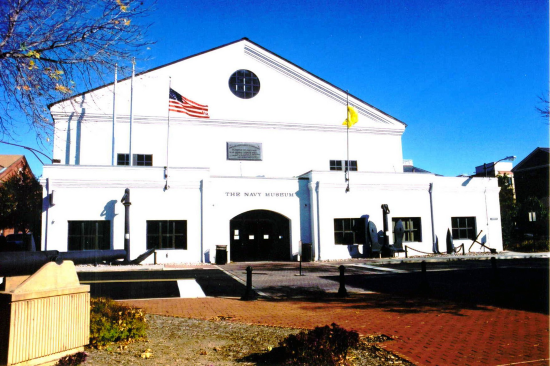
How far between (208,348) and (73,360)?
187cm

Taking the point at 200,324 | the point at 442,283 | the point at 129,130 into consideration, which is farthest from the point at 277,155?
the point at 200,324

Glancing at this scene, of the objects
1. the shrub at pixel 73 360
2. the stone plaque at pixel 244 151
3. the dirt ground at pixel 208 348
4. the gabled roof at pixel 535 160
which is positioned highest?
the gabled roof at pixel 535 160

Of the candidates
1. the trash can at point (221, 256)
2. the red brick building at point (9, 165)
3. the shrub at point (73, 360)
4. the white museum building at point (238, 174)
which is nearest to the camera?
the shrub at point (73, 360)

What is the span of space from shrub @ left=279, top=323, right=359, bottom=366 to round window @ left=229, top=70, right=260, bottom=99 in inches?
865

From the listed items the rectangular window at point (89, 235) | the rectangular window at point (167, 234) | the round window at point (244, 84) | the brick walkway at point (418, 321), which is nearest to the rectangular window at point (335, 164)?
the round window at point (244, 84)

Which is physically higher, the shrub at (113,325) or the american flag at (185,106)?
the american flag at (185,106)

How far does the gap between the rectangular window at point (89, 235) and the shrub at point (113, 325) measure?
14318 millimetres

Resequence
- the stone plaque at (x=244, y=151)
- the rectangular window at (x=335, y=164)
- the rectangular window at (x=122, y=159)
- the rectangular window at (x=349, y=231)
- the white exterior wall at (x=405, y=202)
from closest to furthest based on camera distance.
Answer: the white exterior wall at (x=405, y=202) → the rectangular window at (x=349, y=231) → the rectangular window at (x=122, y=159) → the stone plaque at (x=244, y=151) → the rectangular window at (x=335, y=164)

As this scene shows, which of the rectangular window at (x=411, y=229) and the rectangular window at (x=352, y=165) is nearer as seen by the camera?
the rectangular window at (x=411, y=229)

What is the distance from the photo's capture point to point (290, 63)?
1065 inches

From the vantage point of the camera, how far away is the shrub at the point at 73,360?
17.4ft

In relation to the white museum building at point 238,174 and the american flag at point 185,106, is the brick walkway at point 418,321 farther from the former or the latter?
the american flag at point 185,106

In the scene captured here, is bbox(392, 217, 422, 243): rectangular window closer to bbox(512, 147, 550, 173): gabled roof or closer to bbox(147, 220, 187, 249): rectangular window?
bbox(147, 220, 187, 249): rectangular window

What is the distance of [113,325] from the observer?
6.53 metres
